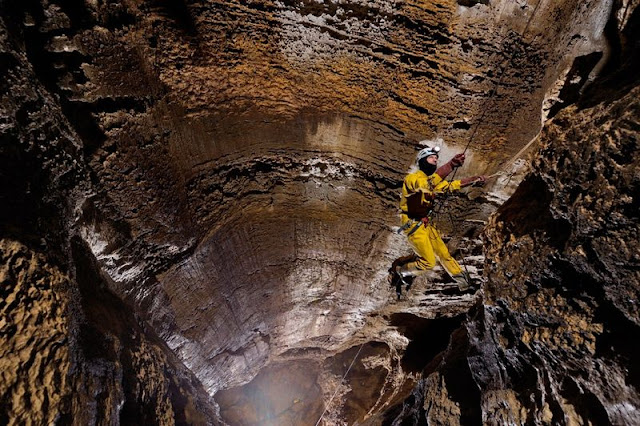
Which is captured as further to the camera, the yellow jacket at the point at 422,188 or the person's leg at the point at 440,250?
the person's leg at the point at 440,250

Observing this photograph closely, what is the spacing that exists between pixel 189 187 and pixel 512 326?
331 cm

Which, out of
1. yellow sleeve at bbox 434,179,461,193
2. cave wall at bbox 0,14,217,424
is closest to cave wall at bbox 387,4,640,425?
yellow sleeve at bbox 434,179,461,193

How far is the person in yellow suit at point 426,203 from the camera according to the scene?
332 centimetres

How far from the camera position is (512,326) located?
8.68 feet

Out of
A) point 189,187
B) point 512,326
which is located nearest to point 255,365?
point 189,187

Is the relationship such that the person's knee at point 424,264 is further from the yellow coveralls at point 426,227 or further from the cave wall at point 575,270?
the cave wall at point 575,270

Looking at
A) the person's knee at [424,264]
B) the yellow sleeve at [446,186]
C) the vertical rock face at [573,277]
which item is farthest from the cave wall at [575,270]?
the person's knee at [424,264]

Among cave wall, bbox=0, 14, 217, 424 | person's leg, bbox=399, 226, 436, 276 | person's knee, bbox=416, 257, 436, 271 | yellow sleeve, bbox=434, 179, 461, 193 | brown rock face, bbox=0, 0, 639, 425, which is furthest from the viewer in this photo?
person's knee, bbox=416, 257, 436, 271

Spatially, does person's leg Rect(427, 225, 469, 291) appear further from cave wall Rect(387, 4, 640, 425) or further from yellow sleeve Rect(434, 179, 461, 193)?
cave wall Rect(387, 4, 640, 425)

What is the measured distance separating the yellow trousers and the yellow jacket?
274 millimetres

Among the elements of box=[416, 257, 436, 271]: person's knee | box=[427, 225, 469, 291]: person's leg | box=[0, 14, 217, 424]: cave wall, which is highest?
box=[0, 14, 217, 424]: cave wall

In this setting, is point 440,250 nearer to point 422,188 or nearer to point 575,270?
point 422,188

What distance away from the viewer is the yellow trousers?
149 inches

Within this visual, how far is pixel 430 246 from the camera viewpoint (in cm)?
386
